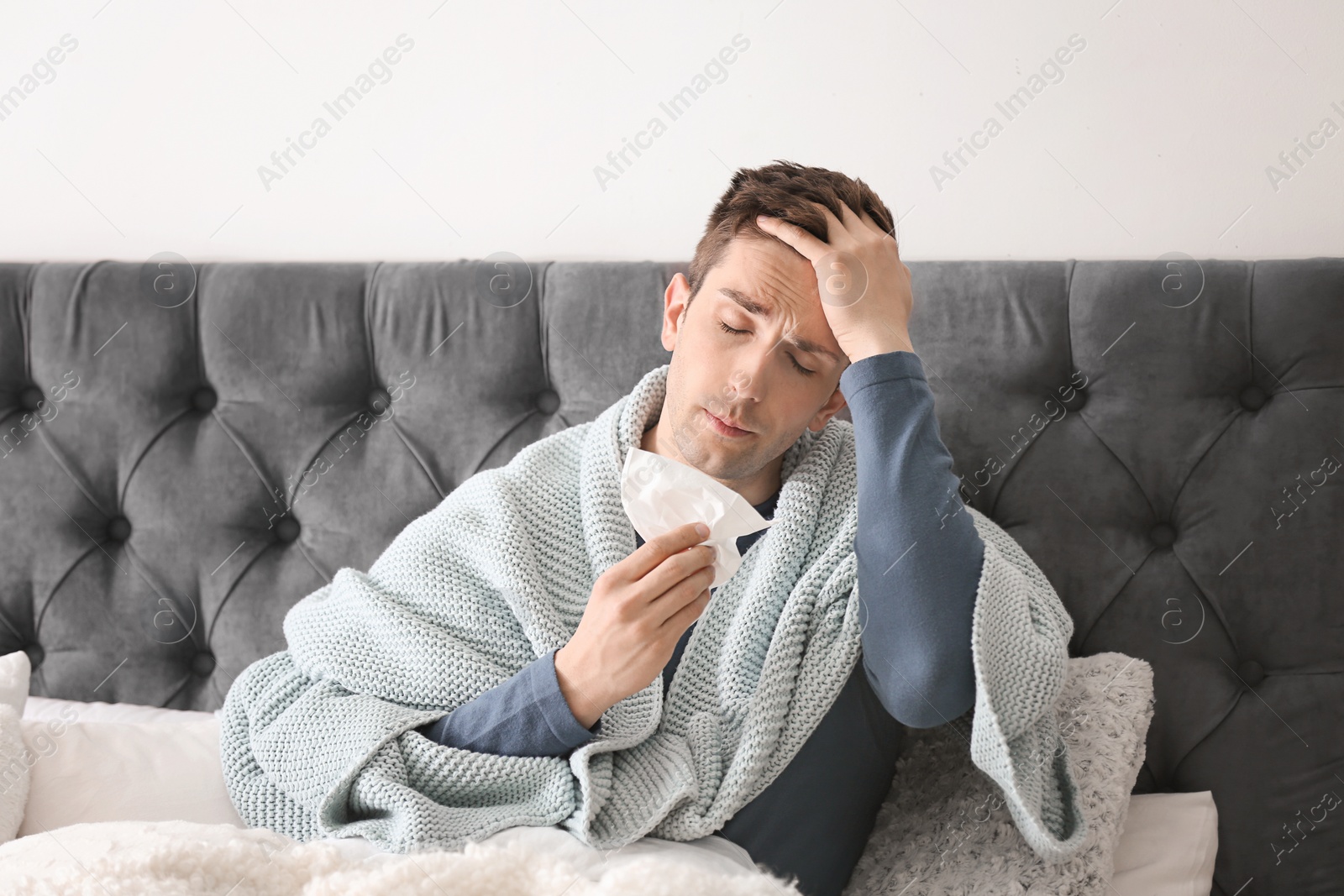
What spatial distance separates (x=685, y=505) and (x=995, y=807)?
0.51 meters

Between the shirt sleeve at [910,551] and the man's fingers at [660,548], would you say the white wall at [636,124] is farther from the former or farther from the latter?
the man's fingers at [660,548]

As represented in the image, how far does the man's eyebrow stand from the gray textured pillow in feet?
1.52

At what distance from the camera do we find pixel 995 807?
114cm

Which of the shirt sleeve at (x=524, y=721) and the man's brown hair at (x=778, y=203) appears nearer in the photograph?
the shirt sleeve at (x=524, y=721)

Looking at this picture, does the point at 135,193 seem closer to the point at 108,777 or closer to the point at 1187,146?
the point at 108,777

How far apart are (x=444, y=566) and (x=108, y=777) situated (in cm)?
47

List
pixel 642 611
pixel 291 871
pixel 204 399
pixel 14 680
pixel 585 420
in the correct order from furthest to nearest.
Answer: pixel 204 399, pixel 585 420, pixel 14 680, pixel 642 611, pixel 291 871

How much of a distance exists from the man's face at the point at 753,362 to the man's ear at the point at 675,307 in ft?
0.24

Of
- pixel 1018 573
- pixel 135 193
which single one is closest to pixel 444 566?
pixel 1018 573

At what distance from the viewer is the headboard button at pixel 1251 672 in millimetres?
1281

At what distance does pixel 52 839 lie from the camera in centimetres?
95

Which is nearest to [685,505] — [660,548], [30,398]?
[660,548]

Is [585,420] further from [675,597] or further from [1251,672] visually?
→ [1251,672]

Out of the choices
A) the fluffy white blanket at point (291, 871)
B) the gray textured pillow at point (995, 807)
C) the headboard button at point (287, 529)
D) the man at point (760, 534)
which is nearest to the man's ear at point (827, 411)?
the man at point (760, 534)
